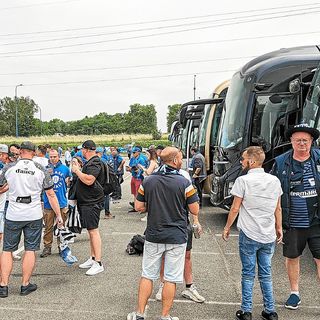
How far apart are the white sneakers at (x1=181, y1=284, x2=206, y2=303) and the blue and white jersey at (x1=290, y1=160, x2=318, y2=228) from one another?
1.32 m

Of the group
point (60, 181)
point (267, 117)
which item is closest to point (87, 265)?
point (60, 181)

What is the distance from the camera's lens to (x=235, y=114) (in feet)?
30.0

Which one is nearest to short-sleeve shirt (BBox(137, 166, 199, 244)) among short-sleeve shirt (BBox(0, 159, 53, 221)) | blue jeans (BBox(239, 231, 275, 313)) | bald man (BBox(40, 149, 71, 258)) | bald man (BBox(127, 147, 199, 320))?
bald man (BBox(127, 147, 199, 320))

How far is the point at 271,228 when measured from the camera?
445 cm

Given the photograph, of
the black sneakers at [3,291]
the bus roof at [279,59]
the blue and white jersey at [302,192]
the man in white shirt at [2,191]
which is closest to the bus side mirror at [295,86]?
the bus roof at [279,59]

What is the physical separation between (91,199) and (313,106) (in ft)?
12.0

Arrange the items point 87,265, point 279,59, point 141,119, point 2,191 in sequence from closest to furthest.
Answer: point 2,191 < point 87,265 < point 279,59 < point 141,119

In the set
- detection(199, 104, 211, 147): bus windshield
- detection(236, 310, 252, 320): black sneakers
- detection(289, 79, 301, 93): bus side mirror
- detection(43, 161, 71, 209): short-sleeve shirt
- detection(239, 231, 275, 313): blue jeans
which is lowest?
detection(236, 310, 252, 320): black sneakers

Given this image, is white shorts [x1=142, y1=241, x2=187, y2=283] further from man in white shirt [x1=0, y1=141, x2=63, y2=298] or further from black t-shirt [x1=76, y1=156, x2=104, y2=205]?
black t-shirt [x1=76, y1=156, x2=104, y2=205]

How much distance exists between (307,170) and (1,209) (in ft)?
13.3

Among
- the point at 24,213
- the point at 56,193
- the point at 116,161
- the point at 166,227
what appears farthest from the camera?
the point at 116,161

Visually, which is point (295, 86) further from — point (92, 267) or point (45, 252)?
point (45, 252)

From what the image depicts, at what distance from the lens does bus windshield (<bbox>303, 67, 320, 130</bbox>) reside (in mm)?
6794

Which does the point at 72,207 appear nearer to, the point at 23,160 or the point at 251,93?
the point at 23,160
